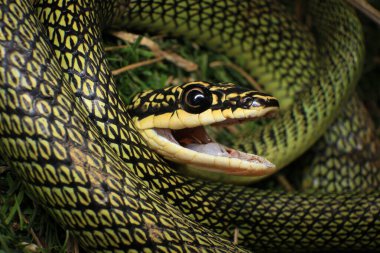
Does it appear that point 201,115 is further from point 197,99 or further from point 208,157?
point 208,157

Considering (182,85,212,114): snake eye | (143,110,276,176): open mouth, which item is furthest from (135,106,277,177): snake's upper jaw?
(182,85,212,114): snake eye

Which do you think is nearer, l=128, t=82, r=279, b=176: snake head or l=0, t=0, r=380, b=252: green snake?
l=0, t=0, r=380, b=252: green snake

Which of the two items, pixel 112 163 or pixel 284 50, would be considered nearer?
pixel 112 163

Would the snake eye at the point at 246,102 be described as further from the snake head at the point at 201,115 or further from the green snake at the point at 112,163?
the green snake at the point at 112,163

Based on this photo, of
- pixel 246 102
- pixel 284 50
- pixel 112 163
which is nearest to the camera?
pixel 112 163

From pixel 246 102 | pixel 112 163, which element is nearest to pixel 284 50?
pixel 246 102

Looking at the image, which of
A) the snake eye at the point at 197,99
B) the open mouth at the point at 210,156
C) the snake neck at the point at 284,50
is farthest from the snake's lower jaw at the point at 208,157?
the snake neck at the point at 284,50

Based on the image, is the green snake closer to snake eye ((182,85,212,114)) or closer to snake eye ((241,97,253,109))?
snake eye ((182,85,212,114))
